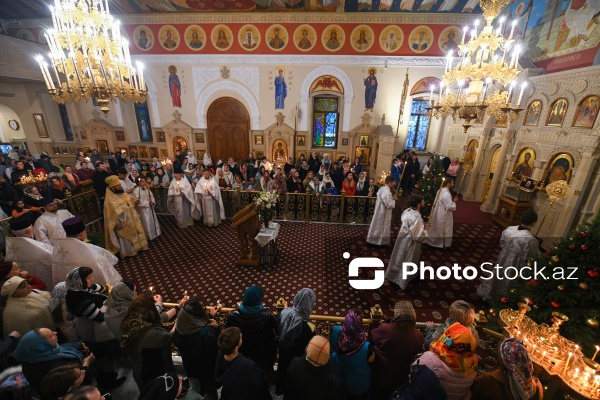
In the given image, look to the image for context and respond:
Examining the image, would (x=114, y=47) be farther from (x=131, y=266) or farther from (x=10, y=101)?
(x=10, y=101)

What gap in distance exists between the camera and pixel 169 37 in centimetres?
1230

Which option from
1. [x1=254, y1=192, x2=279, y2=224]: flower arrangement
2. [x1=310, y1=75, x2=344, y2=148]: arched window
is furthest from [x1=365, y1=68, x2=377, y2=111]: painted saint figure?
[x1=254, y1=192, x2=279, y2=224]: flower arrangement

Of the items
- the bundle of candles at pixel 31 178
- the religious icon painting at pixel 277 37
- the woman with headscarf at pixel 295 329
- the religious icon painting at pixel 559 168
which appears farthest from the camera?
the religious icon painting at pixel 277 37

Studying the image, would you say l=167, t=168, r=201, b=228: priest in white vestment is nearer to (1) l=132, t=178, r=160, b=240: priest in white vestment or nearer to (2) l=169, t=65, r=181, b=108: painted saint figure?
(1) l=132, t=178, r=160, b=240: priest in white vestment

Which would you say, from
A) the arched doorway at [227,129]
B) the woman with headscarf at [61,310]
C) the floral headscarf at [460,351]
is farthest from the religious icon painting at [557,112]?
the arched doorway at [227,129]

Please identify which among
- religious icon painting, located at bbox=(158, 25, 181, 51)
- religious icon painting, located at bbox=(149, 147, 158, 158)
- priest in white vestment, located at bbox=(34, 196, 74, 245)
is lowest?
priest in white vestment, located at bbox=(34, 196, 74, 245)

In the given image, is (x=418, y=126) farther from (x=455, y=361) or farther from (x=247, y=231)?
(x=455, y=361)

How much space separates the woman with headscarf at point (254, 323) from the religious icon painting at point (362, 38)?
42.6 ft

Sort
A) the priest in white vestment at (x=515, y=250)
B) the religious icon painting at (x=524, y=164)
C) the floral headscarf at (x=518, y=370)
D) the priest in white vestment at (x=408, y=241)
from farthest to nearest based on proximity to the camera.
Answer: the religious icon painting at (x=524, y=164), the priest in white vestment at (x=408, y=241), the priest in white vestment at (x=515, y=250), the floral headscarf at (x=518, y=370)

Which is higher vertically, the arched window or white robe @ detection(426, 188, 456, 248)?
the arched window

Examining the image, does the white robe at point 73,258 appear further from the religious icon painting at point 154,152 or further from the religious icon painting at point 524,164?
the religious icon painting at point 154,152

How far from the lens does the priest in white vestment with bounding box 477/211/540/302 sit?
158 inches

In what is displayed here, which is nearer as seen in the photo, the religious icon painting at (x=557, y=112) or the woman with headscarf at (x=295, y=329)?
the woman with headscarf at (x=295, y=329)

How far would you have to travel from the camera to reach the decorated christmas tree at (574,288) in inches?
95.5
